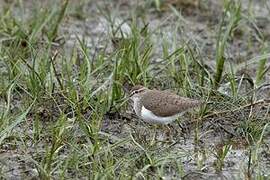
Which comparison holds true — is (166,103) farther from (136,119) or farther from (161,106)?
(136,119)

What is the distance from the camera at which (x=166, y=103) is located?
6477mm

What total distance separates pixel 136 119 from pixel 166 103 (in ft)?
1.66

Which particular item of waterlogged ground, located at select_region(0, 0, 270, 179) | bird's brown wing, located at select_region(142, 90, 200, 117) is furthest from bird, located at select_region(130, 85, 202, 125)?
waterlogged ground, located at select_region(0, 0, 270, 179)

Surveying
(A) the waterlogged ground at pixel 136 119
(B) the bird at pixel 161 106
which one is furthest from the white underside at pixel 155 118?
(A) the waterlogged ground at pixel 136 119

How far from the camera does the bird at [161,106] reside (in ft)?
21.0

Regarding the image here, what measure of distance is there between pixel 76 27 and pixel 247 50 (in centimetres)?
188

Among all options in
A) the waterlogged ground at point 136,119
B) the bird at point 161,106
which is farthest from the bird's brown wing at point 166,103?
the waterlogged ground at point 136,119

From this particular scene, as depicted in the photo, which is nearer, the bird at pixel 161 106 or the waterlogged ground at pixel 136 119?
the waterlogged ground at pixel 136 119

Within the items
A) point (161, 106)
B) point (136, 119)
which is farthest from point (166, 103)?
point (136, 119)

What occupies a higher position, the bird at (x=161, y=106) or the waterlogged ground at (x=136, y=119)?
the bird at (x=161, y=106)

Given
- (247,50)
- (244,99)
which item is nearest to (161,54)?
(247,50)

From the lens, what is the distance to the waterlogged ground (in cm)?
580

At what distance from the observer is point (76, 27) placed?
9.00 m

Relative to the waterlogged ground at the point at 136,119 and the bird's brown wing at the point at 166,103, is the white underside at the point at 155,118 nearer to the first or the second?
the bird's brown wing at the point at 166,103
